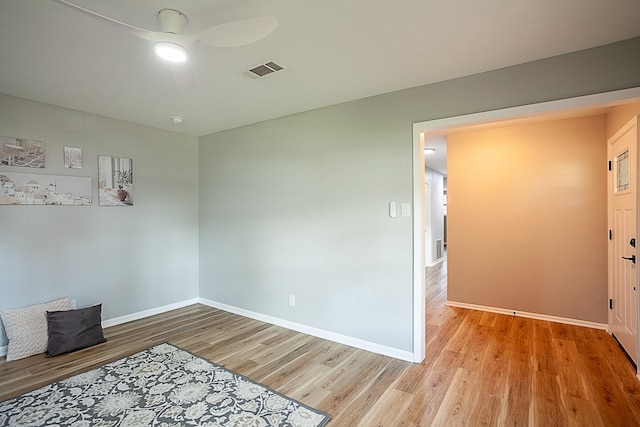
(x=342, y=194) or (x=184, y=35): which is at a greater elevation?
(x=184, y=35)

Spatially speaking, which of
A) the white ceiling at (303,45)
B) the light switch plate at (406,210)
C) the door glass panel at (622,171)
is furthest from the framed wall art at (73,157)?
the door glass panel at (622,171)

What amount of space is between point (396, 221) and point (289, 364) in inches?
66.3

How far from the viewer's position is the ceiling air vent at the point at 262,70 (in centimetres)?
242

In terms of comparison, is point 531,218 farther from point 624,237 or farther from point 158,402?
point 158,402

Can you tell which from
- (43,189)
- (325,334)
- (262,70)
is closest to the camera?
(262,70)

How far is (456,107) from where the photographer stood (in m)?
2.66

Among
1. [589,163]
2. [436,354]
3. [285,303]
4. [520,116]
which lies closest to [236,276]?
[285,303]

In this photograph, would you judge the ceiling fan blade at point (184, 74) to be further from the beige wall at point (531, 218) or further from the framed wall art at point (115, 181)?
the beige wall at point (531, 218)

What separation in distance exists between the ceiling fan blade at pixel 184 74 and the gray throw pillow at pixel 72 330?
2749 mm

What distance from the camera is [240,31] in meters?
1.54

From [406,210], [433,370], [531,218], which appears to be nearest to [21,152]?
[406,210]

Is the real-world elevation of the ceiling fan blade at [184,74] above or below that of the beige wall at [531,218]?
above

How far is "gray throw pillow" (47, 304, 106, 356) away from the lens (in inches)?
119

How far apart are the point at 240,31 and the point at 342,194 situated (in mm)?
2008
